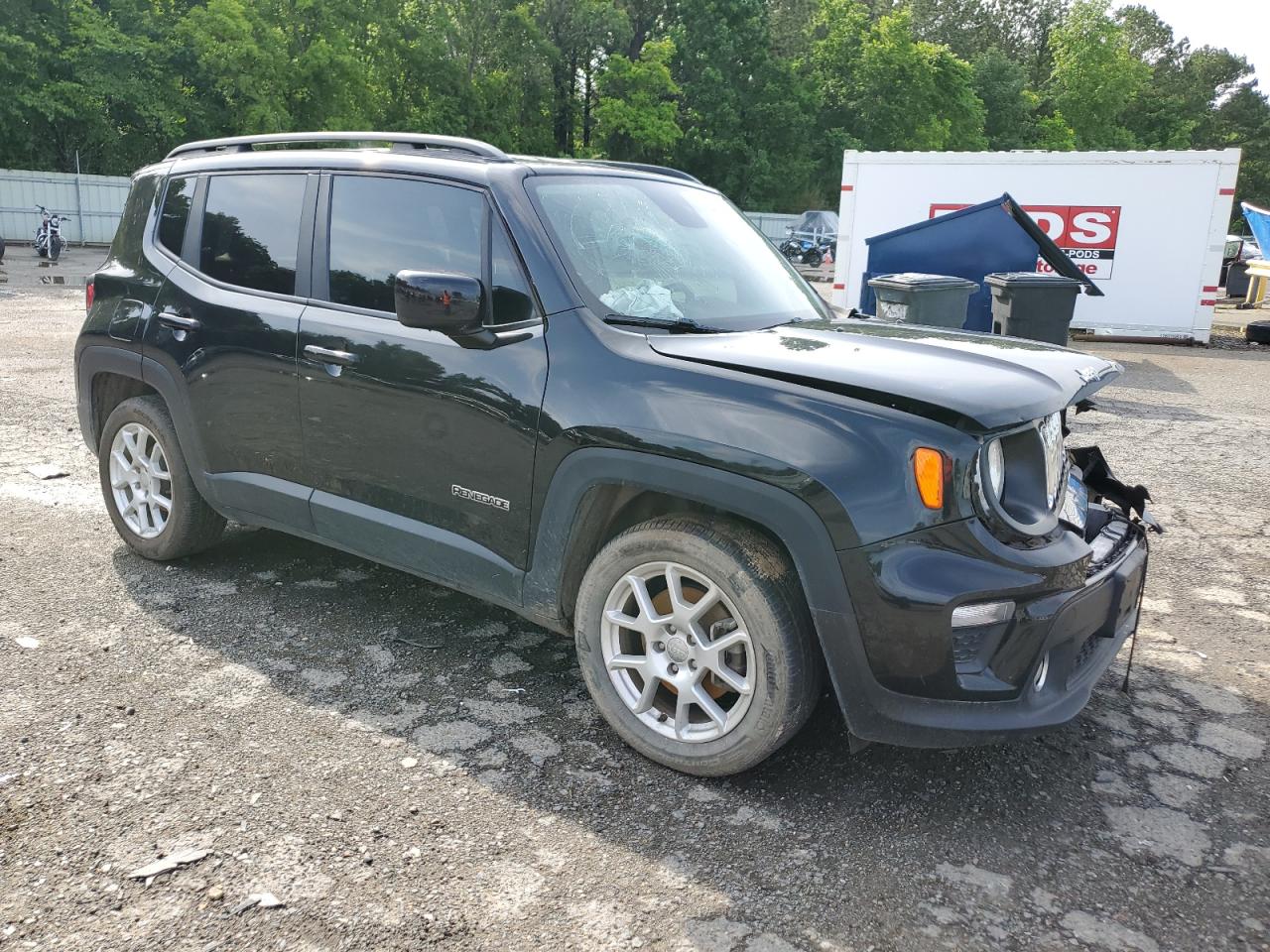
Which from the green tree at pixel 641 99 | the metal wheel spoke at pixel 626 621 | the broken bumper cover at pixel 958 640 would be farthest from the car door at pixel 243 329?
the green tree at pixel 641 99

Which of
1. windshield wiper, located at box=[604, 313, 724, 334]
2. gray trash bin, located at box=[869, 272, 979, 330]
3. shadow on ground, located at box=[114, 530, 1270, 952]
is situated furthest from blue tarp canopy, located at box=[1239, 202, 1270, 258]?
windshield wiper, located at box=[604, 313, 724, 334]

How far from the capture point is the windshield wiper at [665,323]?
3.29 meters

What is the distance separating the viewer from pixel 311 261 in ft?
13.0

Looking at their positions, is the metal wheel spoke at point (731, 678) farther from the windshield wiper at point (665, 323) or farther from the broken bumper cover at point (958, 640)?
the windshield wiper at point (665, 323)

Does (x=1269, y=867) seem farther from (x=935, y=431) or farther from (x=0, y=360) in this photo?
(x=0, y=360)

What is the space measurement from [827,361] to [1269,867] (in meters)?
1.78

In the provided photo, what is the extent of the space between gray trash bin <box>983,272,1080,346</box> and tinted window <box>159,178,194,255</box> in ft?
28.5

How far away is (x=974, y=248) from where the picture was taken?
471 inches

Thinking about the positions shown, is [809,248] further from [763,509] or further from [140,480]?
[763,509]

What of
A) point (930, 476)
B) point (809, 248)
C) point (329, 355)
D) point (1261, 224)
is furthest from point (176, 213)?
point (809, 248)

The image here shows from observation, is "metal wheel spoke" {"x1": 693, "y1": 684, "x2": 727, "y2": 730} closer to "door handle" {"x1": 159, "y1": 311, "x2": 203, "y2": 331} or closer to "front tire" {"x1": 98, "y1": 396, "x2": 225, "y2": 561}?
"front tire" {"x1": 98, "y1": 396, "x2": 225, "y2": 561}

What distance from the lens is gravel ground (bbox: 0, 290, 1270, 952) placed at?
2.50 metres

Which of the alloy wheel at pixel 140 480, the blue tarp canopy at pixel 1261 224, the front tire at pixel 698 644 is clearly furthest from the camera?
the blue tarp canopy at pixel 1261 224

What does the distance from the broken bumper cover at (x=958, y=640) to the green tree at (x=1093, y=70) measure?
65.6m
